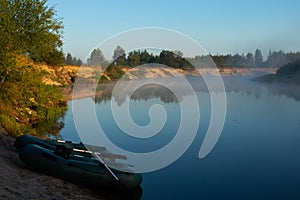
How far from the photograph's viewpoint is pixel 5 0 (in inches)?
736

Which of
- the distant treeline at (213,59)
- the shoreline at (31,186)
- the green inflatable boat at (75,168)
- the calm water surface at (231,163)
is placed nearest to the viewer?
the shoreline at (31,186)

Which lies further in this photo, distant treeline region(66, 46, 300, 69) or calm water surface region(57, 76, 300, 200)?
distant treeline region(66, 46, 300, 69)

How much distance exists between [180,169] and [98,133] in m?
9.11

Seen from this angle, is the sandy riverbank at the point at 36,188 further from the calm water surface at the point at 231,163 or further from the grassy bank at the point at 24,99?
the grassy bank at the point at 24,99

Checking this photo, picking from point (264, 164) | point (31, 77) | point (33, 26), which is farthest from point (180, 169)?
point (33, 26)

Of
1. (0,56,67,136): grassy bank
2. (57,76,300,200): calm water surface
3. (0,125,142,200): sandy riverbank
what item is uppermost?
(0,56,67,136): grassy bank

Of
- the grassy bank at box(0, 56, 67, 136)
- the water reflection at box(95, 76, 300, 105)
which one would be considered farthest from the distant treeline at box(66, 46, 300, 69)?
the grassy bank at box(0, 56, 67, 136)

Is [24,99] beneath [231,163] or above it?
above

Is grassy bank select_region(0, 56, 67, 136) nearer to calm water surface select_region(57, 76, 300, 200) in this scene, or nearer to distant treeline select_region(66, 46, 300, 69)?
calm water surface select_region(57, 76, 300, 200)

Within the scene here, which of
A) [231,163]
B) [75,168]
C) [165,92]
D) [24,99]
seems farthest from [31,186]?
[165,92]

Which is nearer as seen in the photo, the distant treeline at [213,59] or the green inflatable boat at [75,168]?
the green inflatable boat at [75,168]

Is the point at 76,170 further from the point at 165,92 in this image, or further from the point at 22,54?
the point at 165,92

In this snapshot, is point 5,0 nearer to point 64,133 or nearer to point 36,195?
point 64,133

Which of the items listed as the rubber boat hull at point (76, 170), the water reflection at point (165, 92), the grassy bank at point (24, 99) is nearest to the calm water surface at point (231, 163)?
the rubber boat hull at point (76, 170)
